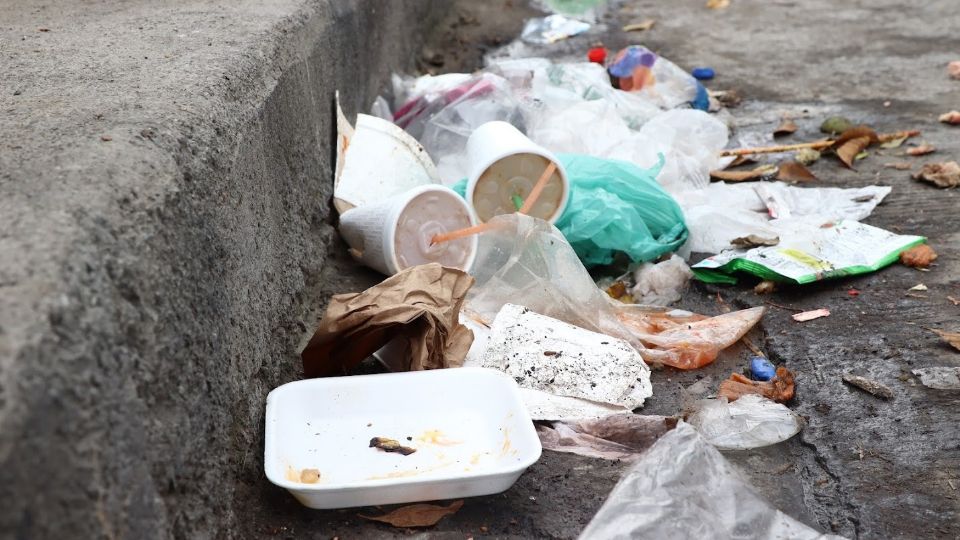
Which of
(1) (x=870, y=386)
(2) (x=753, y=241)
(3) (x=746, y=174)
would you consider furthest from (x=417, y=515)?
(3) (x=746, y=174)

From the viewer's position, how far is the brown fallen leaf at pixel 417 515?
173 centimetres

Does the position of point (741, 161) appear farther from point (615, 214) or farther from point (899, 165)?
point (615, 214)

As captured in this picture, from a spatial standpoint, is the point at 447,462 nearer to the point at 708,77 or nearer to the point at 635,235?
the point at 635,235

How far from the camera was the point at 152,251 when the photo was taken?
138 centimetres

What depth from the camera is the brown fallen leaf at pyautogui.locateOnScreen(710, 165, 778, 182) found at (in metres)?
3.50

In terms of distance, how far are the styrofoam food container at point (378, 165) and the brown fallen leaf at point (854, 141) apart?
1.77 m

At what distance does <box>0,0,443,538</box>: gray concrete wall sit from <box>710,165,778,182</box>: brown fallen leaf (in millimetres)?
1650

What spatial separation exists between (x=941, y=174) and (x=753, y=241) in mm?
917

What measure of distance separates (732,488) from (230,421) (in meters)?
0.99

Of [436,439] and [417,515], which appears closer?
[417,515]

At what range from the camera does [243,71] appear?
2088 millimetres

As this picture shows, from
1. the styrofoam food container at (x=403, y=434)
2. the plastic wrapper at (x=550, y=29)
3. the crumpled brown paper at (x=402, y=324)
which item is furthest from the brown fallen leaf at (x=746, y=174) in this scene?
the plastic wrapper at (x=550, y=29)

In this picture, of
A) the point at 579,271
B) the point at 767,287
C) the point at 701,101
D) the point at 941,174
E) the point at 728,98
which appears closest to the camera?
the point at 579,271

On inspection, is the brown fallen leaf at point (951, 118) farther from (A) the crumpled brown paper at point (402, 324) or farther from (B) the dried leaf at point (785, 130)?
(A) the crumpled brown paper at point (402, 324)
